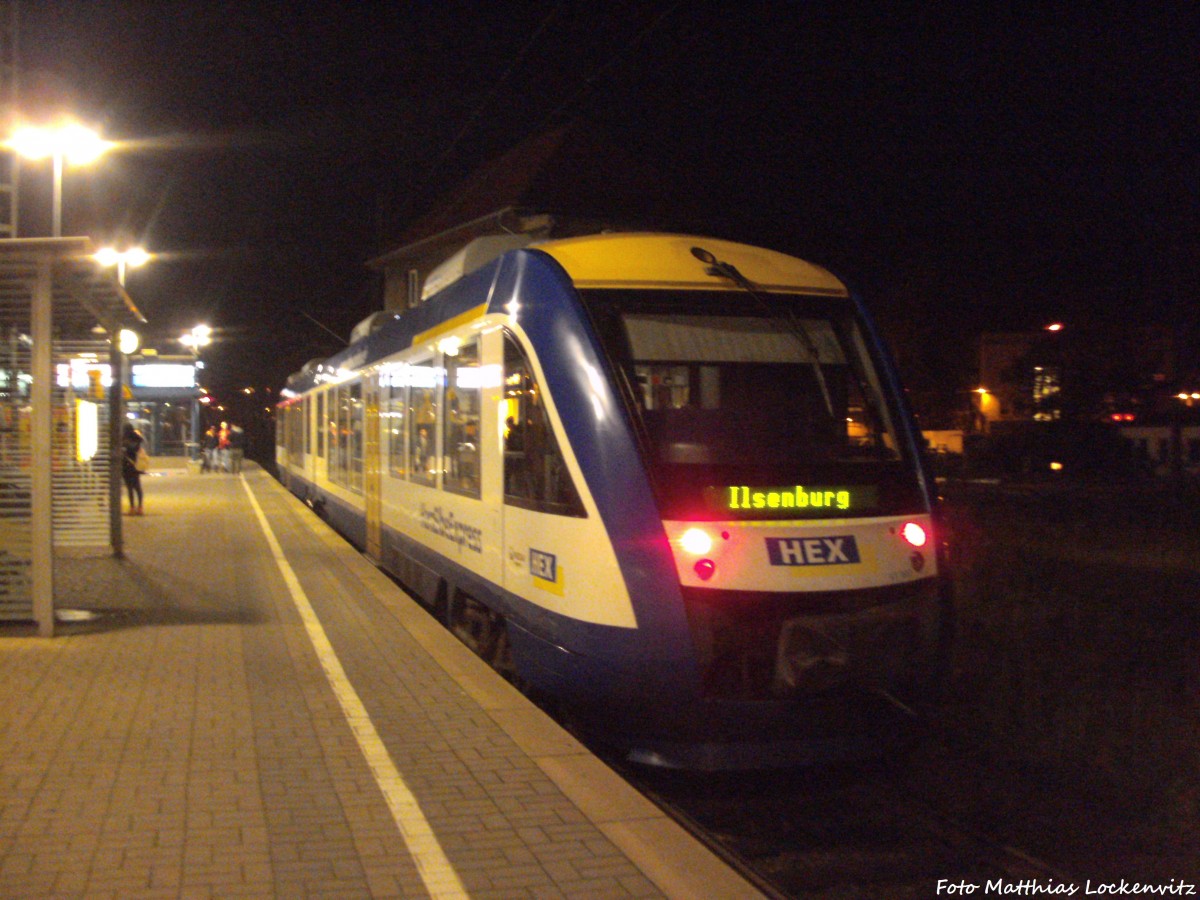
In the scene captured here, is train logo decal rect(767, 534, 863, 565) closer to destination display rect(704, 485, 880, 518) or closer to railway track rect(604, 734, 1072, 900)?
destination display rect(704, 485, 880, 518)

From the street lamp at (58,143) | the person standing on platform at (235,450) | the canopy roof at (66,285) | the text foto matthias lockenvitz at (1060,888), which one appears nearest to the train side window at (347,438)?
the canopy roof at (66,285)

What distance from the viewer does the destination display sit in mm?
6258

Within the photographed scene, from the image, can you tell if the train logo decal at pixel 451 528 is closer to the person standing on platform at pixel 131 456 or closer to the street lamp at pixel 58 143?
the street lamp at pixel 58 143

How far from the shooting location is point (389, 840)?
4.70 m

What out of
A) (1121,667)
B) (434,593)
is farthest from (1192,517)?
(434,593)

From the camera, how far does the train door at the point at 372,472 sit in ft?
42.4

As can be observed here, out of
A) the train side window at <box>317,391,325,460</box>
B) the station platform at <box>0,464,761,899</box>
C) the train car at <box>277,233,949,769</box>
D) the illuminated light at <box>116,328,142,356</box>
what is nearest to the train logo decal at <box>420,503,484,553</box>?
the train car at <box>277,233,949,769</box>

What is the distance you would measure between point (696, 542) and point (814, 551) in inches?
25.1

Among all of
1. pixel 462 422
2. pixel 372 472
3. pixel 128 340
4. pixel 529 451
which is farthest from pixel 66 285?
pixel 128 340

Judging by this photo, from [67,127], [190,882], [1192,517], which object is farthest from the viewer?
[1192,517]

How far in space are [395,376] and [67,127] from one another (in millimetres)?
6010

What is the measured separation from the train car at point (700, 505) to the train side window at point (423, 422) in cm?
177

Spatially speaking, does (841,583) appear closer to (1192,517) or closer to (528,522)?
(528,522)

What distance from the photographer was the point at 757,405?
677cm
